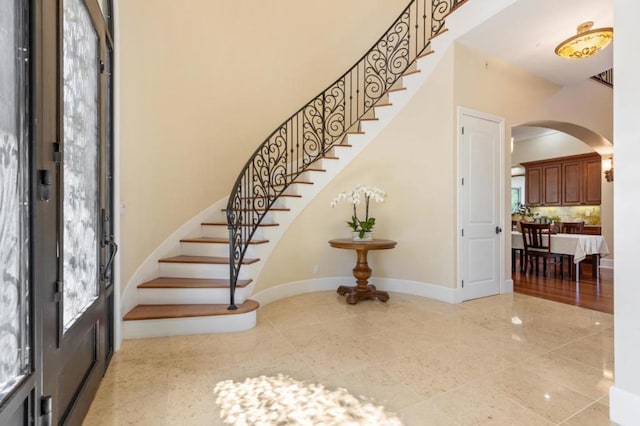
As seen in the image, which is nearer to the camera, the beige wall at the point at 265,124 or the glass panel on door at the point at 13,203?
the glass panel on door at the point at 13,203

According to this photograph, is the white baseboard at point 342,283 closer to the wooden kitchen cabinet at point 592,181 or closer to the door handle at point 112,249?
the door handle at point 112,249

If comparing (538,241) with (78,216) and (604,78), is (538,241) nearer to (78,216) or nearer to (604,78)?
(604,78)

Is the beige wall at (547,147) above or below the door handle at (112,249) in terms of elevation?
above

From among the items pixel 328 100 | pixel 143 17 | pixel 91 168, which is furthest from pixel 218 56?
pixel 91 168

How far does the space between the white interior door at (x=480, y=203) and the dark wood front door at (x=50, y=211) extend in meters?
3.91

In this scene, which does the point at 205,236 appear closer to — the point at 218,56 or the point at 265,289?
the point at 265,289

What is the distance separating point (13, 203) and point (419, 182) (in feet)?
13.3

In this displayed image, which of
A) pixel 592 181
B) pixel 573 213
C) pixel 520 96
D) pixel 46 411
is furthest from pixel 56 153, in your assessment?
pixel 573 213

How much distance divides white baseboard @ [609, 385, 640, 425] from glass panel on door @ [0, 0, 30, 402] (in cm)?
285

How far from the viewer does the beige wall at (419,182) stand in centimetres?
394

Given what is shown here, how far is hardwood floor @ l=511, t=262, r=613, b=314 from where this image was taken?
3891mm

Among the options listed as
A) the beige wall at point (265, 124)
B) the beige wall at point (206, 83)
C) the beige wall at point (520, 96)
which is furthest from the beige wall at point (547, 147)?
the beige wall at point (206, 83)

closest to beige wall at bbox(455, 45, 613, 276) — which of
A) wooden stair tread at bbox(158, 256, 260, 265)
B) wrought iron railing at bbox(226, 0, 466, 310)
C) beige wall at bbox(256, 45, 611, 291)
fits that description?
beige wall at bbox(256, 45, 611, 291)

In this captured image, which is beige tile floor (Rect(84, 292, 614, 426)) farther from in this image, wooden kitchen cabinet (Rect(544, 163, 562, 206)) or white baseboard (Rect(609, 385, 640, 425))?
wooden kitchen cabinet (Rect(544, 163, 562, 206))
